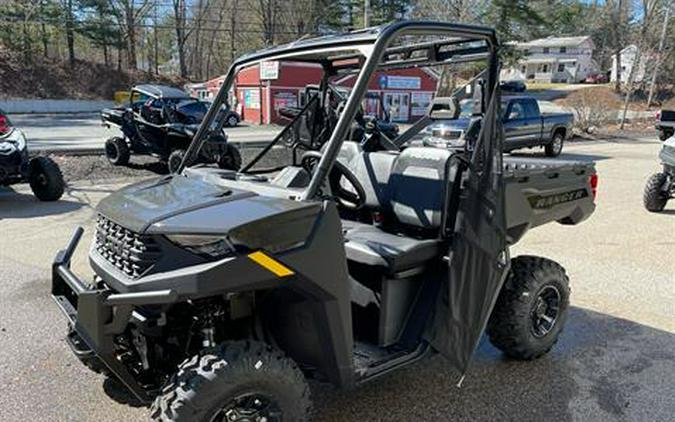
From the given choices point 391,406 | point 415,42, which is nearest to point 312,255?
point 391,406

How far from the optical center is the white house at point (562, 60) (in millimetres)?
78250

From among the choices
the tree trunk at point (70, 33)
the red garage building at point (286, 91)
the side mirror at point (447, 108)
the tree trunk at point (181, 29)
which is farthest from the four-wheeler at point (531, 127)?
Answer: the tree trunk at point (181, 29)

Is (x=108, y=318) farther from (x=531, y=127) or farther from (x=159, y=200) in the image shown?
(x=531, y=127)

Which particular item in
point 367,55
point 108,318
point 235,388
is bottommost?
point 235,388

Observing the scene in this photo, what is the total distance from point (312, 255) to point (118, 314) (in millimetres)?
777

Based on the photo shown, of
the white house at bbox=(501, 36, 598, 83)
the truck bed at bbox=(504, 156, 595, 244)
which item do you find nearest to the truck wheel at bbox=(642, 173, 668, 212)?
the truck bed at bbox=(504, 156, 595, 244)

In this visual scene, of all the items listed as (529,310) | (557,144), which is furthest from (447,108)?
(557,144)

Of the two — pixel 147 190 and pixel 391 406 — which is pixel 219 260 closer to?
pixel 147 190

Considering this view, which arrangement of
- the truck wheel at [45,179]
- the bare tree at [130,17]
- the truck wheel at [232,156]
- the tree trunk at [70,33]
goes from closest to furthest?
the truck wheel at [232,156] → the truck wheel at [45,179] → the tree trunk at [70,33] → the bare tree at [130,17]

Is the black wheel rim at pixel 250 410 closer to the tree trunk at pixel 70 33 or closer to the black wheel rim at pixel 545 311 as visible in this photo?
the black wheel rim at pixel 545 311

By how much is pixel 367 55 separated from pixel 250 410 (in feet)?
5.21

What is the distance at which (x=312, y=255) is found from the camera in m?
2.24

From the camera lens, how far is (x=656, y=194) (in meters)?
8.07

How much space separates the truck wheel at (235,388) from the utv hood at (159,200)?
22.8 inches
